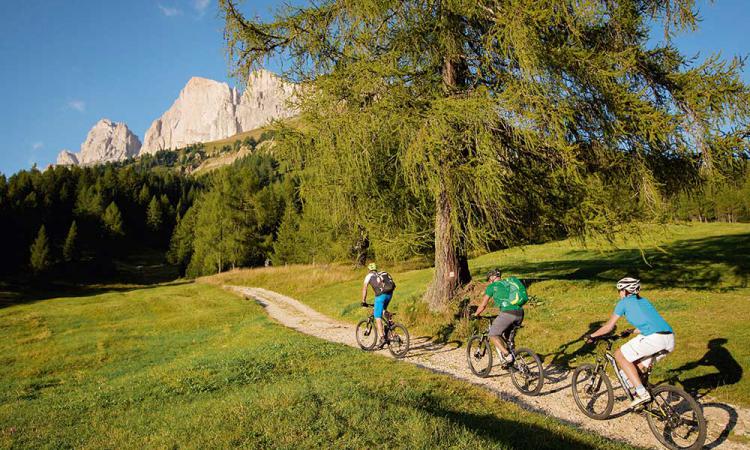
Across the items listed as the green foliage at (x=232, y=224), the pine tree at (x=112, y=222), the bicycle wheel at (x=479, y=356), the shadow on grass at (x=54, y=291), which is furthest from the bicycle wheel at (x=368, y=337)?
the pine tree at (x=112, y=222)

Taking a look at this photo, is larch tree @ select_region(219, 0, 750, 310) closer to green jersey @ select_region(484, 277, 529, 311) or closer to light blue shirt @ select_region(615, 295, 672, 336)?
green jersey @ select_region(484, 277, 529, 311)

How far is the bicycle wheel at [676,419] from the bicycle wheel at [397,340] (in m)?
6.34

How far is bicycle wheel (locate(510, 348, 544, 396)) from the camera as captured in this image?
812cm

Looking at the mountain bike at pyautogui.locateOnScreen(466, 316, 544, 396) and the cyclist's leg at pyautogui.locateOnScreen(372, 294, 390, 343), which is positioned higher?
the cyclist's leg at pyautogui.locateOnScreen(372, 294, 390, 343)

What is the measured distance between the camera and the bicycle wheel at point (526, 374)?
26.6 feet

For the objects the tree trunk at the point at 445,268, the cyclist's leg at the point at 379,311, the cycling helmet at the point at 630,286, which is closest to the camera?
the cycling helmet at the point at 630,286

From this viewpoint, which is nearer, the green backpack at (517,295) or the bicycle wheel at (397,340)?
the green backpack at (517,295)

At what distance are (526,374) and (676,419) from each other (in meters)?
2.71

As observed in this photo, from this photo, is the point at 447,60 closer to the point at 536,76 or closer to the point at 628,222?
the point at 536,76

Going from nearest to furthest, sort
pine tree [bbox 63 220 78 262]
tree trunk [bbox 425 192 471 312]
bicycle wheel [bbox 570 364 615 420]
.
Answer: bicycle wheel [bbox 570 364 615 420] → tree trunk [bbox 425 192 471 312] → pine tree [bbox 63 220 78 262]

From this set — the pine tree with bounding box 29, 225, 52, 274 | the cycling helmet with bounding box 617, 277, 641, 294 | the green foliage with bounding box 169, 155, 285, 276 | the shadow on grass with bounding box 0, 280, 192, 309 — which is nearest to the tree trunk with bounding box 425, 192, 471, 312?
the cycling helmet with bounding box 617, 277, 641, 294

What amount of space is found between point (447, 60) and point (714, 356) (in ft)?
34.7

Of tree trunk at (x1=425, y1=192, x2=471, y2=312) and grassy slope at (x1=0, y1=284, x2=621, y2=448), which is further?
tree trunk at (x1=425, y1=192, x2=471, y2=312)

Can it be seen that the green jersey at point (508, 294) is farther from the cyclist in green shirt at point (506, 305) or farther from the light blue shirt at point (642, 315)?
the light blue shirt at point (642, 315)
